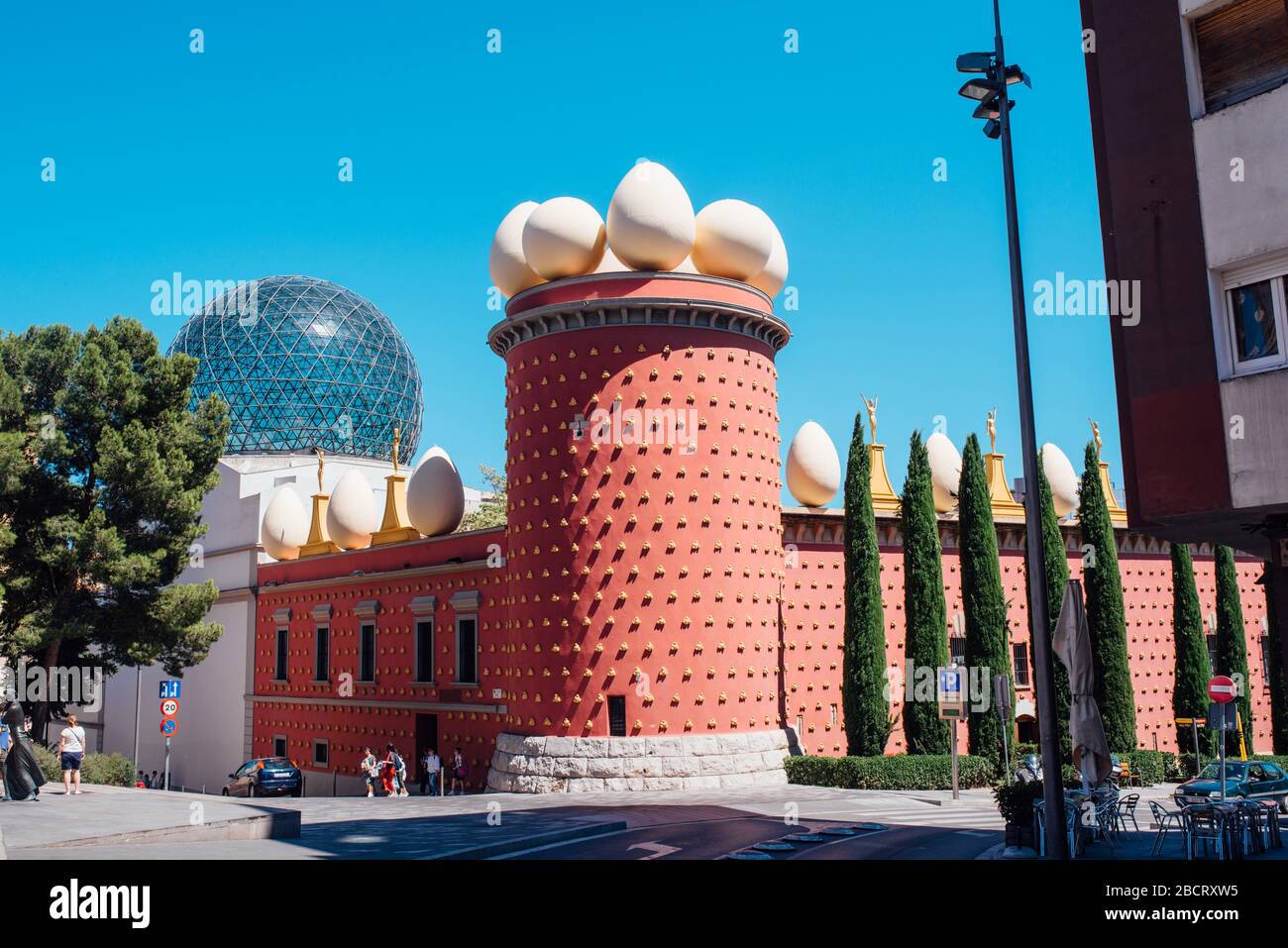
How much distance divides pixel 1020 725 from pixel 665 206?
1952cm

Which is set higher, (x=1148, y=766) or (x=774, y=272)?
(x=774, y=272)

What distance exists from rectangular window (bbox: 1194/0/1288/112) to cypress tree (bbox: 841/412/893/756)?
18.1 m

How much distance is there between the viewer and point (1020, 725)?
1368 inches

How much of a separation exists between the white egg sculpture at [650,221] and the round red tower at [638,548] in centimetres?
54

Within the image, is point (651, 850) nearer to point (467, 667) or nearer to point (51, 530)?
point (467, 667)

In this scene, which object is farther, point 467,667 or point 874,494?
point 874,494

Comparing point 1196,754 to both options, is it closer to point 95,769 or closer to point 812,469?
point 812,469

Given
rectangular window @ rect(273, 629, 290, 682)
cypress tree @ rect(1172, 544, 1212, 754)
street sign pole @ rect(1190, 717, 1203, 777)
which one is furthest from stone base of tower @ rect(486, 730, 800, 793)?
rectangular window @ rect(273, 629, 290, 682)

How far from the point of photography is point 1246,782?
22547 mm

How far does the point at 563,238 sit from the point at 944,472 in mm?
15600

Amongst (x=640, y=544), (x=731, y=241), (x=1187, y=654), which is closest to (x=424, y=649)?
(x=640, y=544)

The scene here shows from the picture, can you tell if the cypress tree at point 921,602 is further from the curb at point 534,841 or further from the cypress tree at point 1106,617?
the curb at point 534,841
